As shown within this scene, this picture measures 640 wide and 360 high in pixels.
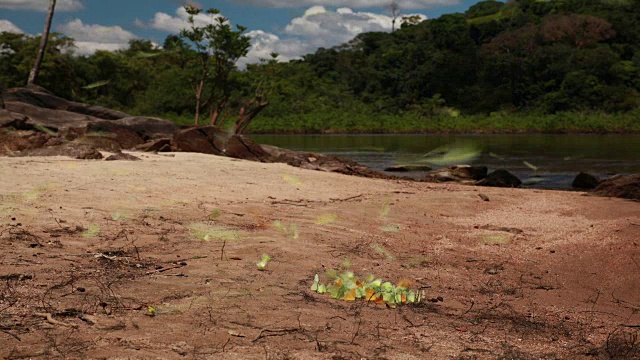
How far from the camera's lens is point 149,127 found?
16281 millimetres

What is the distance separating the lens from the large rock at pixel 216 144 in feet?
45.3

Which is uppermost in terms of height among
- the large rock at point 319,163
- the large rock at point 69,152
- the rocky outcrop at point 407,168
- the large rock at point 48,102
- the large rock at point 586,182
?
the large rock at point 48,102

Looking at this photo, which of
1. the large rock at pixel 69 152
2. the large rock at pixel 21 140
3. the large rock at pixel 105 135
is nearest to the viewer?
the large rock at pixel 69 152

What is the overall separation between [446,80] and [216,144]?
4882cm

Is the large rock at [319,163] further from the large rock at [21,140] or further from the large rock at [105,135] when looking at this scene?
the large rock at [21,140]

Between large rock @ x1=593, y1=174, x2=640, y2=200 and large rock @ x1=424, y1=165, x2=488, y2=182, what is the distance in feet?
12.3

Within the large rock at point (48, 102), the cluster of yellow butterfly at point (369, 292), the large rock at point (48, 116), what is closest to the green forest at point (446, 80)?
the large rock at point (48, 102)

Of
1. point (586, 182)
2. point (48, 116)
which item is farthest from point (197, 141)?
point (586, 182)

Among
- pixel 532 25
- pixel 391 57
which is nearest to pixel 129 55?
pixel 391 57

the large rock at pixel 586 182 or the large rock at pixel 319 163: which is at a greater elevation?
the large rock at pixel 319 163

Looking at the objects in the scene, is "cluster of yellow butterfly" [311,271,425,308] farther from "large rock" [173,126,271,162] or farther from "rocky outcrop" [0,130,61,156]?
"large rock" [173,126,271,162]

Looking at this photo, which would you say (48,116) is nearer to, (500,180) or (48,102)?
(48,102)

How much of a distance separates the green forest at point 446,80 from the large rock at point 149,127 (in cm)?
2894

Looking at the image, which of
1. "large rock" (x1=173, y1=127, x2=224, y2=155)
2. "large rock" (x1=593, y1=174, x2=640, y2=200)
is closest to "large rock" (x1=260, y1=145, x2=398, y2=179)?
"large rock" (x1=173, y1=127, x2=224, y2=155)
